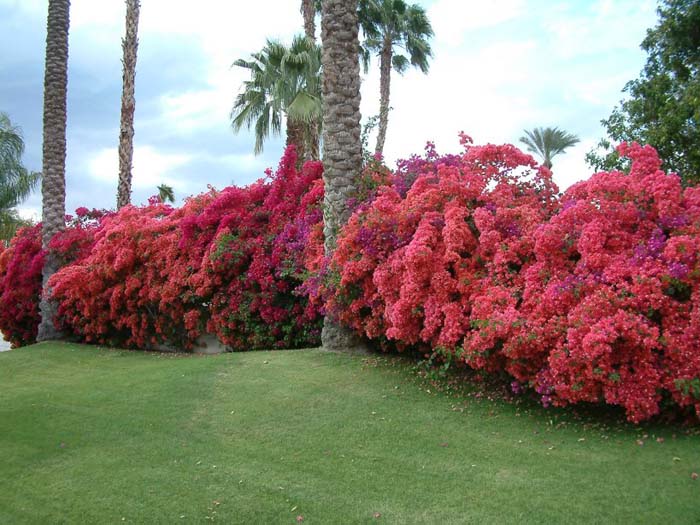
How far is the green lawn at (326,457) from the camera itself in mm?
4785

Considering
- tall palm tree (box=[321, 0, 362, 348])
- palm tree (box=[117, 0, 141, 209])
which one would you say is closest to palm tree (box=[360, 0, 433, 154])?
palm tree (box=[117, 0, 141, 209])

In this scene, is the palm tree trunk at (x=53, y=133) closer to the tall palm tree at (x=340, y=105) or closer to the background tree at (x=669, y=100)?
the tall palm tree at (x=340, y=105)

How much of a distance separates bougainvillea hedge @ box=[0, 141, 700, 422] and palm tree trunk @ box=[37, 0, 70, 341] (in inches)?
83.7

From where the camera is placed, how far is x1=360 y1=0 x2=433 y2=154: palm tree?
25938mm

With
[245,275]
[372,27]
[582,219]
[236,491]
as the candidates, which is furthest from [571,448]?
[372,27]

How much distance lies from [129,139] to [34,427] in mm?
12065

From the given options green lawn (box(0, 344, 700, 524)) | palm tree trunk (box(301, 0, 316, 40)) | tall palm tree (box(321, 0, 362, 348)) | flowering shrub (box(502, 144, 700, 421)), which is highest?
palm tree trunk (box(301, 0, 316, 40))

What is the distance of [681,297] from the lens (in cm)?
604

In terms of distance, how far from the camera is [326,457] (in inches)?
225

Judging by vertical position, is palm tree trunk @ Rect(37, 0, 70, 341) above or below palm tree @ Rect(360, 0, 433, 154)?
below

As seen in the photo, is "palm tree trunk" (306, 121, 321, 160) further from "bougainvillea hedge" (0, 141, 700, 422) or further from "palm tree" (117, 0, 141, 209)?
"bougainvillea hedge" (0, 141, 700, 422)

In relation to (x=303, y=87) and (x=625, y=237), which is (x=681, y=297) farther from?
(x=303, y=87)

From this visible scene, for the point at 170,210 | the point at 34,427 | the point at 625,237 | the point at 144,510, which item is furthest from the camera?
the point at 170,210

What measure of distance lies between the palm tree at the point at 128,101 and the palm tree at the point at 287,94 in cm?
316
